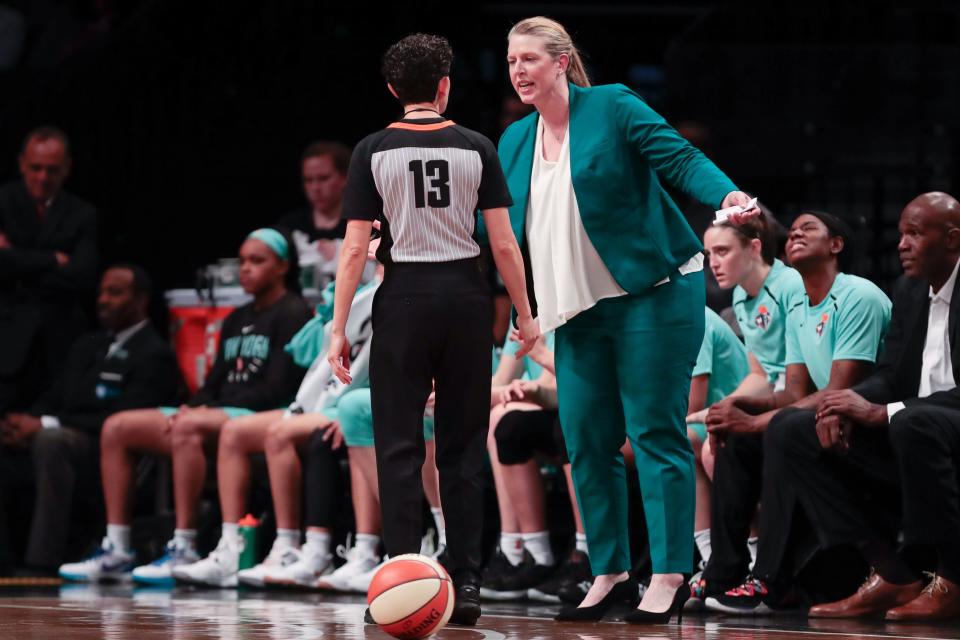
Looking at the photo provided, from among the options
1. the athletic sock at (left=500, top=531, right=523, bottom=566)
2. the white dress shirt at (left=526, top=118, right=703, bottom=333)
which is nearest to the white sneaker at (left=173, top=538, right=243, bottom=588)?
the athletic sock at (left=500, top=531, right=523, bottom=566)

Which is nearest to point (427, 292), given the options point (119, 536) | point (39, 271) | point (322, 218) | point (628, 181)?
point (628, 181)

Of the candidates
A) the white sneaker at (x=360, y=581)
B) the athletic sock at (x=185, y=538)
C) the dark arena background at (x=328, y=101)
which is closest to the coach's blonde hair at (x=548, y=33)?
the white sneaker at (x=360, y=581)

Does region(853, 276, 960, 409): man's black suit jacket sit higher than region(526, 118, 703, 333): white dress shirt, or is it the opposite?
region(526, 118, 703, 333): white dress shirt

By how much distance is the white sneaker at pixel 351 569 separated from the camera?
575cm

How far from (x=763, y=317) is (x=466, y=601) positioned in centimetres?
185

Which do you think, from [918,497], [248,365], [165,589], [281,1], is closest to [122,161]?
[281,1]

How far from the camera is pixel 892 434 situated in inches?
181

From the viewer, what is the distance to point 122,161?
8.77 m

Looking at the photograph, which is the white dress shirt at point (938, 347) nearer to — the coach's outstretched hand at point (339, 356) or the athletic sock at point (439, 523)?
the athletic sock at point (439, 523)

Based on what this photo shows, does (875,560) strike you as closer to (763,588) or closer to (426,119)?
(763,588)

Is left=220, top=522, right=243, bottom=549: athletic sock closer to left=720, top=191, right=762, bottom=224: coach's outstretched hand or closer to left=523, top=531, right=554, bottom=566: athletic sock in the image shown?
left=523, top=531, right=554, bottom=566: athletic sock

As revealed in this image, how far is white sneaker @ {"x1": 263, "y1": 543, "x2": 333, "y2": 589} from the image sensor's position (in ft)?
19.4

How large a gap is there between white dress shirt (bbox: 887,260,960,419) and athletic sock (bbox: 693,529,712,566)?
0.91 meters

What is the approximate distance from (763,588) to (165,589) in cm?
252
